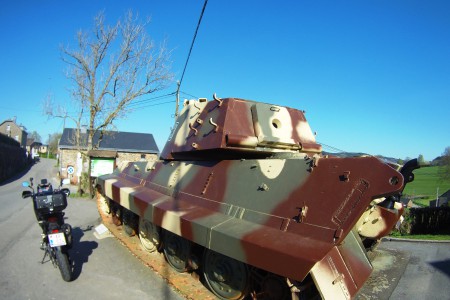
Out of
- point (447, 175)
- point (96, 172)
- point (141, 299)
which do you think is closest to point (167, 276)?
point (141, 299)

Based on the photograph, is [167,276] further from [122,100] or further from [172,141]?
[122,100]

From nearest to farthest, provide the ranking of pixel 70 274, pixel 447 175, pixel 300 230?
pixel 300 230 → pixel 70 274 → pixel 447 175

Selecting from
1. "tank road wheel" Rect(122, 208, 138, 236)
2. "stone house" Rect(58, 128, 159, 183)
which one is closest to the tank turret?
"tank road wheel" Rect(122, 208, 138, 236)

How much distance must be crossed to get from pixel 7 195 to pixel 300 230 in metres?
17.2

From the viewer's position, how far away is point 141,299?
5207 mm

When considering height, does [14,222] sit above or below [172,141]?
below

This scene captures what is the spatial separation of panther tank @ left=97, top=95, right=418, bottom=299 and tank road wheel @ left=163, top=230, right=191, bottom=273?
2cm

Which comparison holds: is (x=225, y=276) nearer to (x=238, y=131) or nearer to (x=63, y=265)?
(x=238, y=131)

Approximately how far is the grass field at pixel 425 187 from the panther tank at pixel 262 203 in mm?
23827

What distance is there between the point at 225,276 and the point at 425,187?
38.2 m

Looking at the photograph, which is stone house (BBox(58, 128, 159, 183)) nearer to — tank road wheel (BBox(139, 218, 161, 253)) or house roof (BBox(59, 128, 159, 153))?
house roof (BBox(59, 128, 159, 153))

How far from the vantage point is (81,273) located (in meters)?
6.21

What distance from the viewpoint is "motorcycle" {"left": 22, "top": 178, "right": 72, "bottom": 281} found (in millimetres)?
5742

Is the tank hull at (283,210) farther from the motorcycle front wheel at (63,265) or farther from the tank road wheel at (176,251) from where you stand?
the motorcycle front wheel at (63,265)
